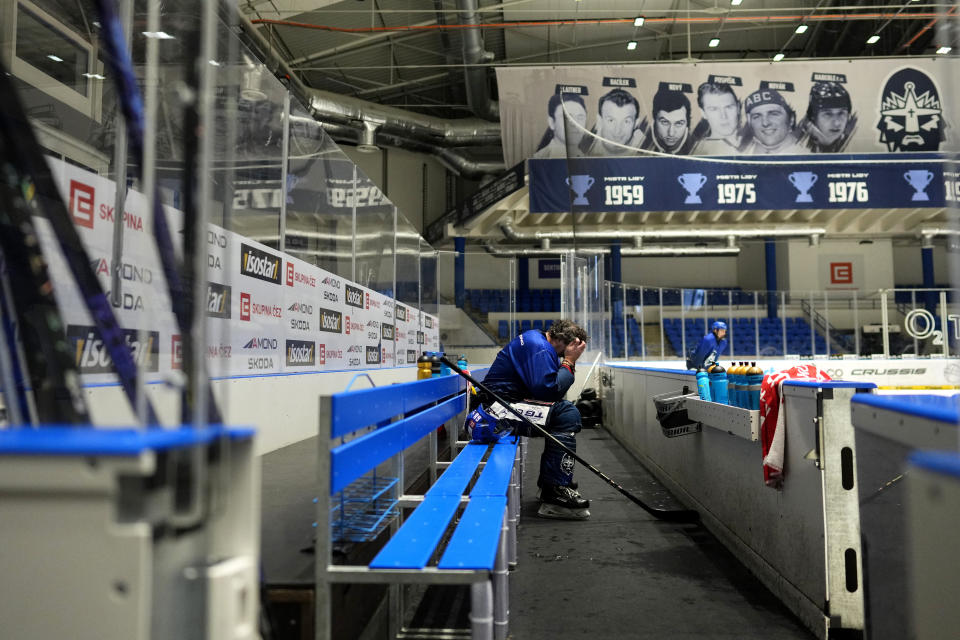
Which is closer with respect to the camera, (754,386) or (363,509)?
(363,509)

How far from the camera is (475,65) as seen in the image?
47.2ft

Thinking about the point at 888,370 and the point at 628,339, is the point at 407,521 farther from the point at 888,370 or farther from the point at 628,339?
the point at 888,370

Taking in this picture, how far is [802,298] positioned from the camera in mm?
11133

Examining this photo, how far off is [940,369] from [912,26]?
341 inches

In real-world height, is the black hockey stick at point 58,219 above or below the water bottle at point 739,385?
above

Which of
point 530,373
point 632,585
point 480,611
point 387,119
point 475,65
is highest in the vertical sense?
point 475,65

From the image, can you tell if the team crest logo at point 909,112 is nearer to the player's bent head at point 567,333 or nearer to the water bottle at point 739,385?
the player's bent head at point 567,333

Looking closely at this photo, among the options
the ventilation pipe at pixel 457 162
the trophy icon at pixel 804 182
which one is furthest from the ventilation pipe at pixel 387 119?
the trophy icon at pixel 804 182

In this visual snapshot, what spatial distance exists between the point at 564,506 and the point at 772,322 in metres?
8.21

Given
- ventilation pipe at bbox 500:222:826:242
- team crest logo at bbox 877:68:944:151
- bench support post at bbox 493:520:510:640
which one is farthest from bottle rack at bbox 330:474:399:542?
team crest logo at bbox 877:68:944:151

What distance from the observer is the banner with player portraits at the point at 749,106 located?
12516mm

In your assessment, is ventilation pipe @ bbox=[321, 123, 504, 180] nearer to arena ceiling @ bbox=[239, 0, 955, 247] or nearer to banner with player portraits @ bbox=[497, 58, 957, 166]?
arena ceiling @ bbox=[239, 0, 955, 247]

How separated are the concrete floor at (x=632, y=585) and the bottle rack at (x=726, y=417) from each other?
0.61m

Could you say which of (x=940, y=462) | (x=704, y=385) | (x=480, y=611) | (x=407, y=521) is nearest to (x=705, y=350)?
(x=704, y=385)
